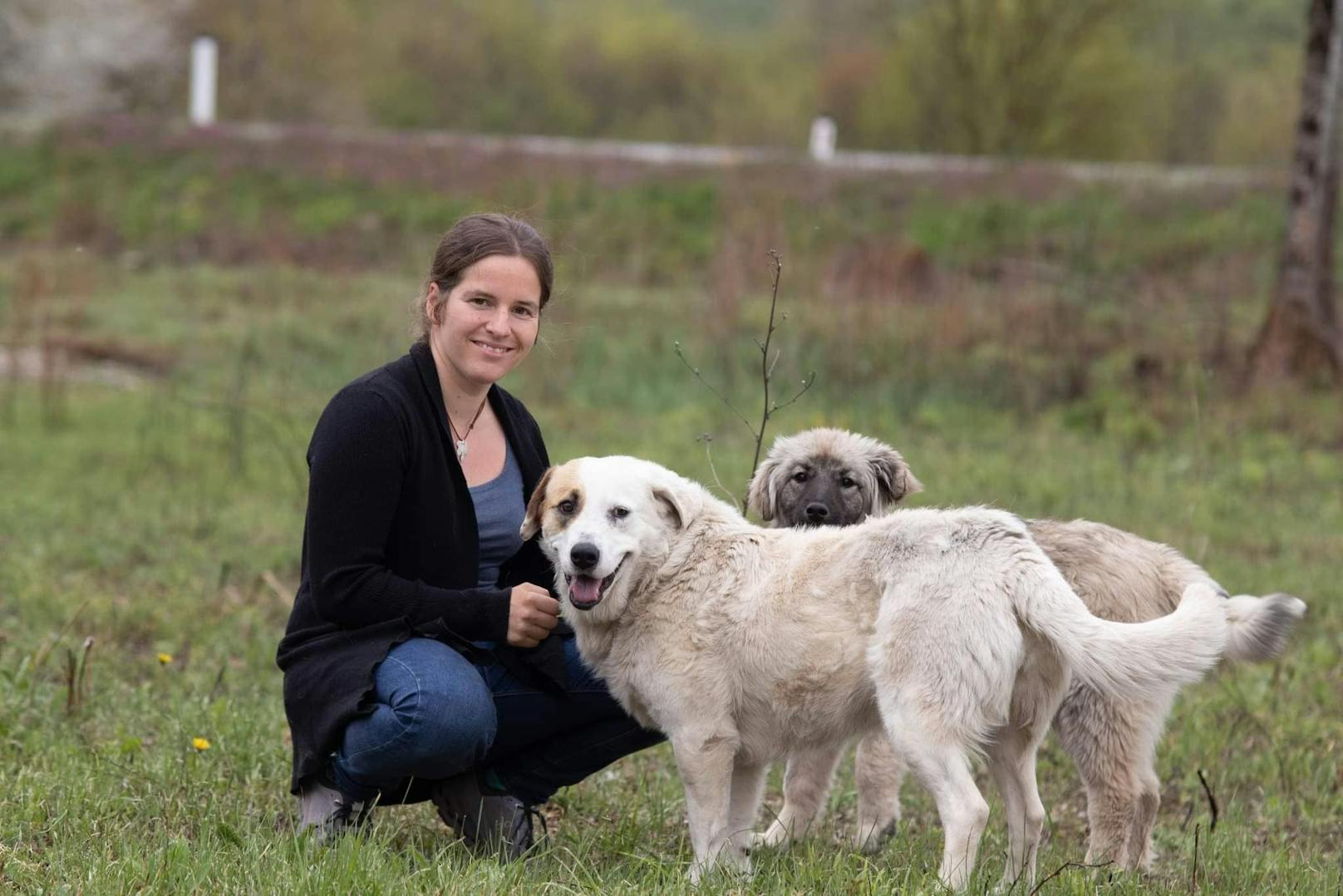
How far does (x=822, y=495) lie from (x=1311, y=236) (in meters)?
10.1

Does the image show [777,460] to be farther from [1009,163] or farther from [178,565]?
[1009,163]

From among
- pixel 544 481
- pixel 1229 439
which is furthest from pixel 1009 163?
pixel 544 481

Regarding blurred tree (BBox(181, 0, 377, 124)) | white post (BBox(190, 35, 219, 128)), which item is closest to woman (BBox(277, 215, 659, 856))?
white post (BBox(190, 35, 219, 128))

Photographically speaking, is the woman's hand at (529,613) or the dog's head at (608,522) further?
the woman's hand at (529,613)

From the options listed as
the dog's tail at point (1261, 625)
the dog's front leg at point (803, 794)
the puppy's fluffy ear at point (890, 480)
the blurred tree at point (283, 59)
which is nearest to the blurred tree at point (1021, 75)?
the blurred tree at point (283, 59)

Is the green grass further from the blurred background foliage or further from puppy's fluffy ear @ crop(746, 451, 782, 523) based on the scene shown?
the blurred background foliage

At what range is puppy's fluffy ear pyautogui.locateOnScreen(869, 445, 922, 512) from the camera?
18.9 ft

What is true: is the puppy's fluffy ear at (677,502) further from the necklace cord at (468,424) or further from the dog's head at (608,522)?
the necklace cord at (468,424)

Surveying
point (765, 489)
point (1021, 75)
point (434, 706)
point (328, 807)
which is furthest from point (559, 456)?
point (1021, 75)

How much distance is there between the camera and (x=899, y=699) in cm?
386

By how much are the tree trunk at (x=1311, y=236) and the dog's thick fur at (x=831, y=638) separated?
10.2 m

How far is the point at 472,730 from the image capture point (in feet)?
13.9

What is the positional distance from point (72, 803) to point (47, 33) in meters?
29.1

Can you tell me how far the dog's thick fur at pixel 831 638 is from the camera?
380cm
